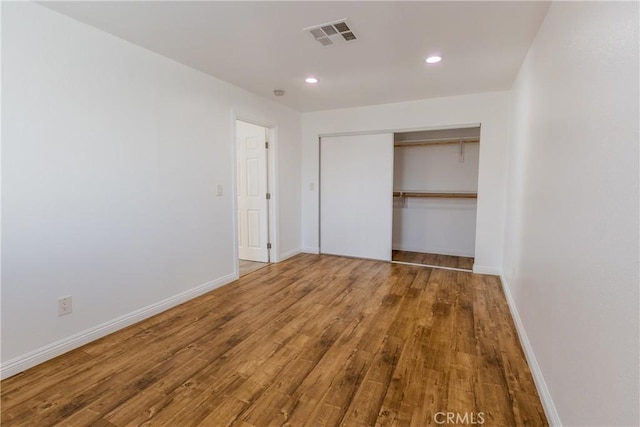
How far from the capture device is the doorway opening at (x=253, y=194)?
4773 millimetres

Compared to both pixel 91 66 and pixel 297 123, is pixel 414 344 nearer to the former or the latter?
pixel 91 66

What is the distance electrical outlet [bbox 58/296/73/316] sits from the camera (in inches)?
91.1

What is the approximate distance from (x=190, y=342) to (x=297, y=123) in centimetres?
382

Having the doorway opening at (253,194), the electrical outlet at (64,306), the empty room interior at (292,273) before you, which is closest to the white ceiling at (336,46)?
the empty room interior at (292,273)

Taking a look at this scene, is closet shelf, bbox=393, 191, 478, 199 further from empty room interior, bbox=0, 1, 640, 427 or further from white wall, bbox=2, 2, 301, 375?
white wall, bbox=2, 2, 301, 375

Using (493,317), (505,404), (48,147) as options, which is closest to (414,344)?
(505,404)

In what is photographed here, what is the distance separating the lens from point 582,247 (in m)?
1.38

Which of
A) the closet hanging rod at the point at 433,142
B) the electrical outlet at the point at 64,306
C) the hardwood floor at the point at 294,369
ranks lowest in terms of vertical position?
the hardwood floor at the point at 294,369

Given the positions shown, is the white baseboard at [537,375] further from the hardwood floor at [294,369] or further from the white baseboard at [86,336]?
the white baseboard at [86,336]

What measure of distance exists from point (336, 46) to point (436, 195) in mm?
3377

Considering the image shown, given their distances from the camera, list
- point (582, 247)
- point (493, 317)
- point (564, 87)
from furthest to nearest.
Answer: point (493, 317)
point (564, 87)
point (582, 247)

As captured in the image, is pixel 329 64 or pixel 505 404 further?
pixel 329 64

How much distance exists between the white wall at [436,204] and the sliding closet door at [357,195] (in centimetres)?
90

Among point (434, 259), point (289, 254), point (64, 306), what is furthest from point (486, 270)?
point (64, 306)
